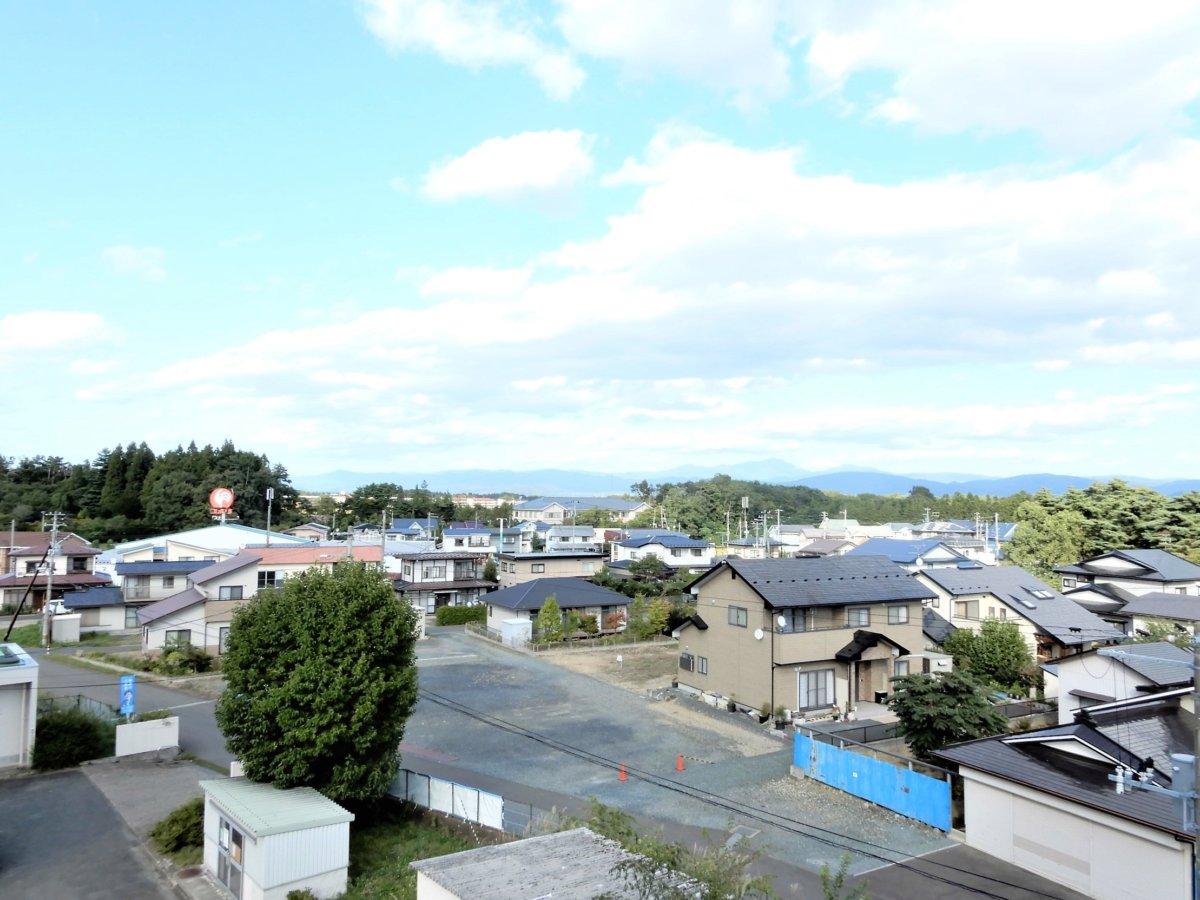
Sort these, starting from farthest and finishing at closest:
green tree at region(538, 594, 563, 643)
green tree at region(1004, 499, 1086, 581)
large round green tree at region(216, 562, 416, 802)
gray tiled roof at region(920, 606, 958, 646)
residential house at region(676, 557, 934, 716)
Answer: green tree at region(1004, 499, 1086, 581) → green tree at region(538, 594, 563, 643) → gray tiled roof at region(920, 606, 958, 646) → residential house at region(676, 557, 934, 716) → large round green tree at region(216, 562, 416, 802)

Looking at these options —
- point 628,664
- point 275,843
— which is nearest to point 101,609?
point 628,664

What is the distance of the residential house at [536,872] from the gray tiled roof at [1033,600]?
28697 mm

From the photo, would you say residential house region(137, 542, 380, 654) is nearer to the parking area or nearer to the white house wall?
the parking area

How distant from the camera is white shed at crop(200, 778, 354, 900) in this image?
42.0ft

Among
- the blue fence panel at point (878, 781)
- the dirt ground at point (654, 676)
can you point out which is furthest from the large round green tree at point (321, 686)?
the dirt ground at point (654, 676)

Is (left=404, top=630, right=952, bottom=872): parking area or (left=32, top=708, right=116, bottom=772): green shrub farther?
(left=32, top=708, right=116, bottom=772): green shrub

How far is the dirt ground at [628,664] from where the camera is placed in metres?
31.2

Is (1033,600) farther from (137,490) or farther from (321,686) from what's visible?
(137,490)

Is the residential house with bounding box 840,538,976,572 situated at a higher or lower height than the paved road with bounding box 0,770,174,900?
higher

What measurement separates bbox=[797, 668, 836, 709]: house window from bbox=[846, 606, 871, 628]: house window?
2.08 m

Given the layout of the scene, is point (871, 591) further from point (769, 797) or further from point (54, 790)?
point (54, 790)

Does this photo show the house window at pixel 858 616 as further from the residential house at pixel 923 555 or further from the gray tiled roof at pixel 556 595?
the residential house at pixel 923 555

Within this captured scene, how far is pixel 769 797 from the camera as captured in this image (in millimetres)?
18203

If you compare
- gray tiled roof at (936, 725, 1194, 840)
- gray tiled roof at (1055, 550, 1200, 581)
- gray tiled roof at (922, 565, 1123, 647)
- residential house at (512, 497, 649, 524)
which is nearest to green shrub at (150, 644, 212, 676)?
gray tiled roof at (936, 725, 1194, 840)
